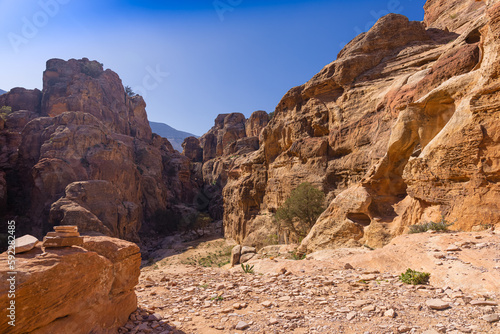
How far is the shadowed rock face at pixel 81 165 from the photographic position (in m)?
30.1

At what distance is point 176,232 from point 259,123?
34.6 m

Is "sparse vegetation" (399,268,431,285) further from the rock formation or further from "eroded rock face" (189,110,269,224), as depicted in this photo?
the rock formation

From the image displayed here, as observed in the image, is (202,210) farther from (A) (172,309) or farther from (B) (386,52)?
(A) (172,309)

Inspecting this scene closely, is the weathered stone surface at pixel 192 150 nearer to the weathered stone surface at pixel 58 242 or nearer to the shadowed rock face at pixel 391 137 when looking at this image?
the shadowed rock face at pixel 391 137

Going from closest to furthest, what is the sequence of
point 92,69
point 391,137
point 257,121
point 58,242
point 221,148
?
point 58,242
point 391,137
point 92,69
point 257,121
point 221,148

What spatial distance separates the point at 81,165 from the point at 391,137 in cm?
3758

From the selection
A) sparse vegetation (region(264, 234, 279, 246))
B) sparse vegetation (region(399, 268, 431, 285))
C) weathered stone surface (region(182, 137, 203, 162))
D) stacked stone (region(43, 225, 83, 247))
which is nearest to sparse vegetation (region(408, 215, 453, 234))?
sparse vegetation (region(399, 268, 431, 285))

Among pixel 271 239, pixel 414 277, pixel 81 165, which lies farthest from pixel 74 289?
pixel 81 165

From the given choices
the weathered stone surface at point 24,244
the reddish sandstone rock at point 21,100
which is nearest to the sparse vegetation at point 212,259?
the weathered stone surface at point 24,244

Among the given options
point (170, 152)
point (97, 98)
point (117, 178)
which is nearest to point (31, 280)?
point (117, 178)

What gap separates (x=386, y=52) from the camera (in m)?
22.0

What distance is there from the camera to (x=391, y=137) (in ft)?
44.7

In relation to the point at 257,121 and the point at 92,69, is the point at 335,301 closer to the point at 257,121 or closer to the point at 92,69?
the point at 257,121

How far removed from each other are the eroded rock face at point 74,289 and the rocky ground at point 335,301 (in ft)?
2.15
